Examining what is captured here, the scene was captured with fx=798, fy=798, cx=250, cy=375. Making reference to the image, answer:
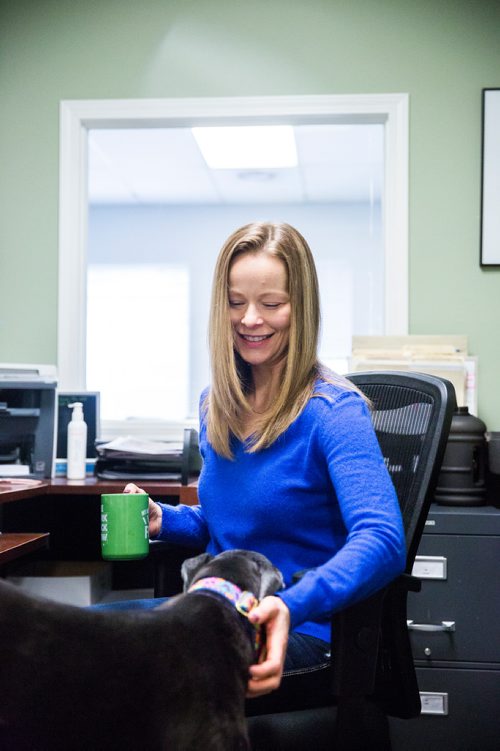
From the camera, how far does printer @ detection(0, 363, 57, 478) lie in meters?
2.32

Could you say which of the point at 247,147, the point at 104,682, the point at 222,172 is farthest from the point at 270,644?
the point at 222,172

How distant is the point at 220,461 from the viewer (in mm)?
1241

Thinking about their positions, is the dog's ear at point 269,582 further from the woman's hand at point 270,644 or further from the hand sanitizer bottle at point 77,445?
the hand sanitizer bottle at point 77,445

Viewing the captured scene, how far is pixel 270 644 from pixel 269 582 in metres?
0.07

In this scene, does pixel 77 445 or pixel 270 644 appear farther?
pixel 77 445

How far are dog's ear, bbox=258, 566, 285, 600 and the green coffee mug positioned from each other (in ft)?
1.27

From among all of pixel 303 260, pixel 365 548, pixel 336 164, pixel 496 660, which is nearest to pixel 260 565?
pixel 365 548

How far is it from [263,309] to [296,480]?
0.86ft

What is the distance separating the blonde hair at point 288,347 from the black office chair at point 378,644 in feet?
0.50

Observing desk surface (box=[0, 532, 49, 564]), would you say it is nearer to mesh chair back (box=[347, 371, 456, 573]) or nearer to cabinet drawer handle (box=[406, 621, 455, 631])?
mesh chair back (box=[347, 371, 456, 573])

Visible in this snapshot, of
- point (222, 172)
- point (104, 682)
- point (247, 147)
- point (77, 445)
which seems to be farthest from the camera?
point (222, 172)

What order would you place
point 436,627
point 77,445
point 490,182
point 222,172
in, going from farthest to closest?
point 222,172 < point 490,182 < point 77,445 < point 436,627

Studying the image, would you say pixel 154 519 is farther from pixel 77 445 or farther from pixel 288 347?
pixel 77 445

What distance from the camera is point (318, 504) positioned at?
3.75ft
